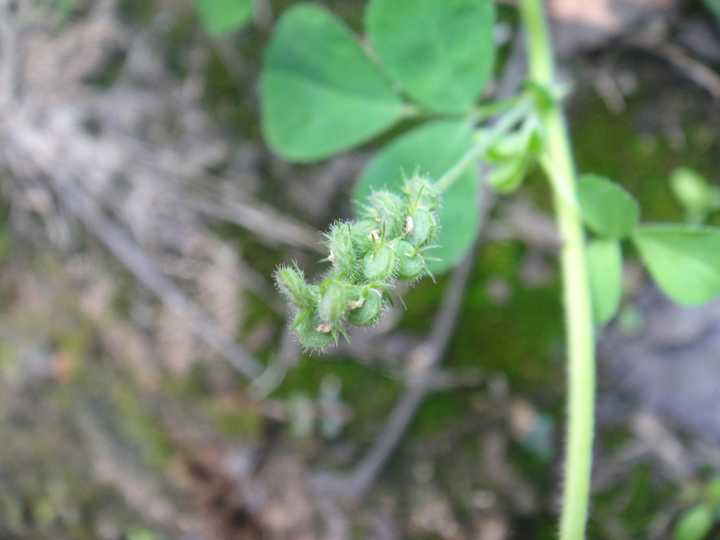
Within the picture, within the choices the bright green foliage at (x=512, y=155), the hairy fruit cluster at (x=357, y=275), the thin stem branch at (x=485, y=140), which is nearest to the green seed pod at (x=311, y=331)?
the hairy fruit cluster at (x=357, y=275)

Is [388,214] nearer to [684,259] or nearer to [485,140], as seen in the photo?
[485,140]

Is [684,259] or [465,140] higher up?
[465,140]

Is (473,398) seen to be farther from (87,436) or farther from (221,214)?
(87,436)

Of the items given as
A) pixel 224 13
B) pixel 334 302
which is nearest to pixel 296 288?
pixel 334 302

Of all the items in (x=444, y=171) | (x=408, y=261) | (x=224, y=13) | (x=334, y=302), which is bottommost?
(x=334, y=302)

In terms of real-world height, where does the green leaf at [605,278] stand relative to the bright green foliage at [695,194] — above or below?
below

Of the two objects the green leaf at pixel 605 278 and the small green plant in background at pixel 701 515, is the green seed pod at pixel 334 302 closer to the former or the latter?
the green leaf at pixel 605 278
